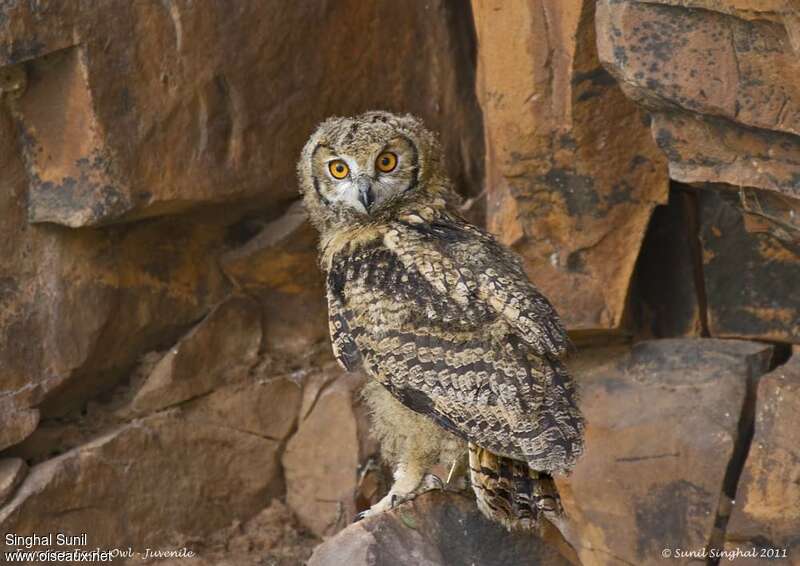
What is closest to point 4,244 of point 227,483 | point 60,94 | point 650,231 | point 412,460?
point 60,94

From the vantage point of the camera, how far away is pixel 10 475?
575 cm

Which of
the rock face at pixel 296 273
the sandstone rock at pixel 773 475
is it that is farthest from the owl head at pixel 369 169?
the sandstone rock at pixel 773 475

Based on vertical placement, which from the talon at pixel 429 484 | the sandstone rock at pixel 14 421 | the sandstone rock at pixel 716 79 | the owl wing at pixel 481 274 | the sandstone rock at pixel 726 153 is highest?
the sandstone rock at pixel 716 79

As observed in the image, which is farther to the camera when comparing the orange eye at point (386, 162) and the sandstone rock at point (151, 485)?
the sandstone rock at point (151, 485)

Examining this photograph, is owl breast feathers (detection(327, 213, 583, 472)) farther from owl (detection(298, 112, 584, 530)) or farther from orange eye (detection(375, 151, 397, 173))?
orange eye (detection(375, 151, 397, 173))

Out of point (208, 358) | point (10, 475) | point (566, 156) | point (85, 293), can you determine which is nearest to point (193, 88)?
point (85, 293)

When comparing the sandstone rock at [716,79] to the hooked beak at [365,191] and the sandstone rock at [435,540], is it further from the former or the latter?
the sandstone rock at [435,540]

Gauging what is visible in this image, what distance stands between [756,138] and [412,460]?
5.33 ft

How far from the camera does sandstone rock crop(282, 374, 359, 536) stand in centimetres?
638

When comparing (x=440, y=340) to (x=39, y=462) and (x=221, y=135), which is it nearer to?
(x=221, y=135)

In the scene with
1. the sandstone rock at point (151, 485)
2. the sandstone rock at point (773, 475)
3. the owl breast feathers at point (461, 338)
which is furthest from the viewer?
the sandstone rock at point (151, 485)

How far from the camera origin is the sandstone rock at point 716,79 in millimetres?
4004

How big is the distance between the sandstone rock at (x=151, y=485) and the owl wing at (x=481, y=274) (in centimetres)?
215

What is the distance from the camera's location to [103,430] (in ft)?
19.9
